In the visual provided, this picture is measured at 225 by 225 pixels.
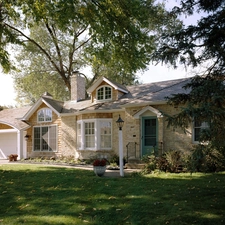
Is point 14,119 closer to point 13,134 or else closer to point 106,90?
point 13,134

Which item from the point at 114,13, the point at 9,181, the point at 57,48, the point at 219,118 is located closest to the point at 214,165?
the point at 219,118

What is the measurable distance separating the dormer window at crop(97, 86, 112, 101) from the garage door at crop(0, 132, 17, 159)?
895cm

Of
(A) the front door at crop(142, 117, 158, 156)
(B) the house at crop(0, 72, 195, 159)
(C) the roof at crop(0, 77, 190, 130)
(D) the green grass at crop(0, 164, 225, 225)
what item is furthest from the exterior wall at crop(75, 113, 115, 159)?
(D) the green grass at crop(0, 164, 225, 225)

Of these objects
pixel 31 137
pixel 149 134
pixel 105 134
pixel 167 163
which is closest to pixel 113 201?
pixel 167 163

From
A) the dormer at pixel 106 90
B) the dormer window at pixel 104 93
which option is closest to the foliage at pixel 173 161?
the dormer at pixel 106 90

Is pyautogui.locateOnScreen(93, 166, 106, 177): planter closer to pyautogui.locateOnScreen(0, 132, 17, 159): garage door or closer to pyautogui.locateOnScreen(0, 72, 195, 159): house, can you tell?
pyautogui.locateOnScreen(0, 72, 195, 159): house

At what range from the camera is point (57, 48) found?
2675cm

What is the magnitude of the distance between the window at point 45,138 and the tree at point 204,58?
47.8 ft

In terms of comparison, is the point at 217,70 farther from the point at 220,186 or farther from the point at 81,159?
the point at 81,159

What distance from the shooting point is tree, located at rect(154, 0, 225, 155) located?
5.29 meters

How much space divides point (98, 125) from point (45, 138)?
561 cm

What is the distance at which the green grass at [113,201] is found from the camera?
5.67 meters

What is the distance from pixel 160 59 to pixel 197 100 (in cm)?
162

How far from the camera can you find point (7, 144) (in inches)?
904
